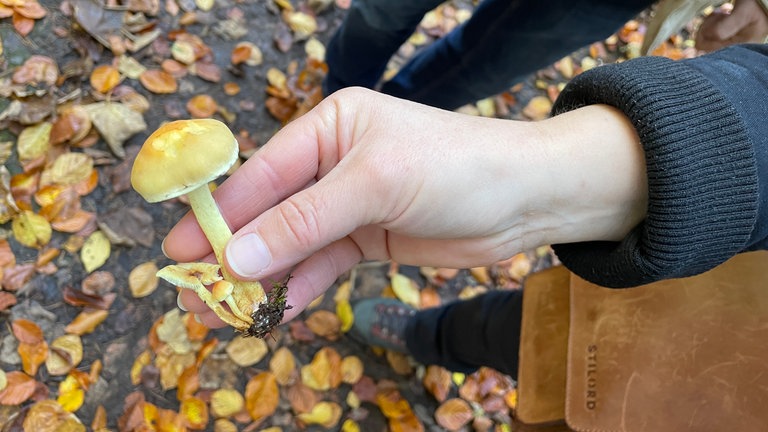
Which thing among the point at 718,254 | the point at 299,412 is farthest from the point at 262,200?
the point at 299,412

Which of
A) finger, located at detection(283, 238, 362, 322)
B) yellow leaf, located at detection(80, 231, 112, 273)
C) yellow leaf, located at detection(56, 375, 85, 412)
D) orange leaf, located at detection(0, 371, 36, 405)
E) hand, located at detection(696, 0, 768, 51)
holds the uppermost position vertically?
hand, located at detection(696, 0, 768, 51)

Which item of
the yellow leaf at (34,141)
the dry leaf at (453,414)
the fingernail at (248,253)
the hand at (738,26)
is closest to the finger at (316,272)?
the fingernail at (248,253)

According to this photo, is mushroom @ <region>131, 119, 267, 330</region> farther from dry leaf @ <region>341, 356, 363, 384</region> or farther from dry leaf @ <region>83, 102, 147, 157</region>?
dry leaf @ <region>341, 356, 363, 384</region>

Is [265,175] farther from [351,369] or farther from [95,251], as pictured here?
[351,369]

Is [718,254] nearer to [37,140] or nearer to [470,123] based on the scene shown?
[470,123]

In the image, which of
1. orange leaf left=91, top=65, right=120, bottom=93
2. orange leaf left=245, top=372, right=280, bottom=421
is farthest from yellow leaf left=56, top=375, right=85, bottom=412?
orange leaf left=91, top=65, right=120, bottom=93
